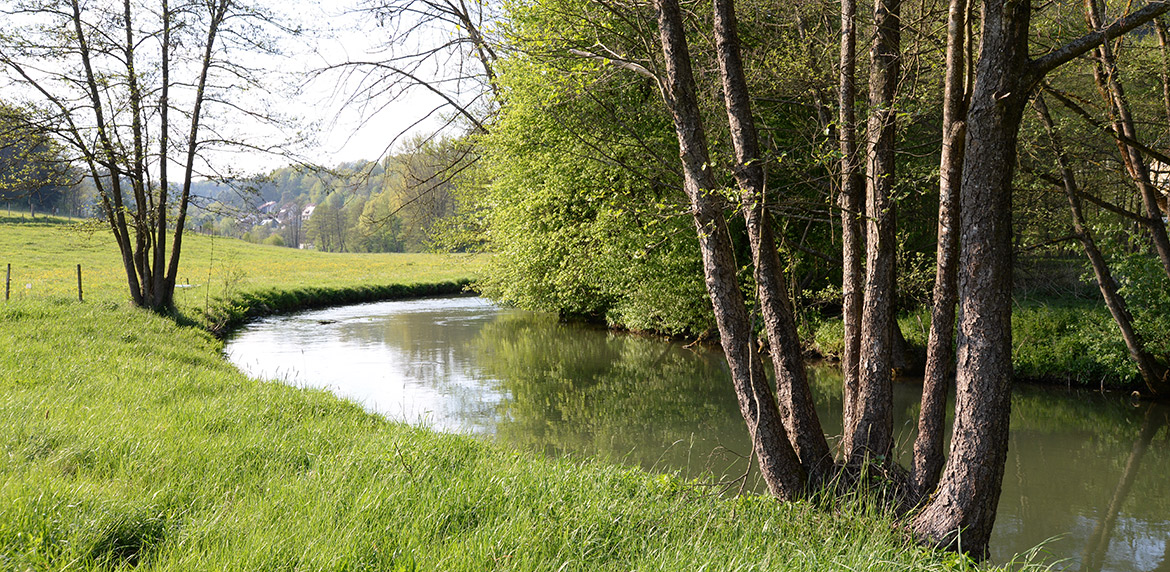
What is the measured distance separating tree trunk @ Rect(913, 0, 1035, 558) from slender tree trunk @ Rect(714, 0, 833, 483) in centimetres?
117

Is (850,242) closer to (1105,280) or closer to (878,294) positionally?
(878,294)

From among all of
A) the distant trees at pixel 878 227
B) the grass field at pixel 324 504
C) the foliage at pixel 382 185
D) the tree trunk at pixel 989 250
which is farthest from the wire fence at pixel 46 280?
the tree trunk at pixel 989 250

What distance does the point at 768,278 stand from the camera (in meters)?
5.29

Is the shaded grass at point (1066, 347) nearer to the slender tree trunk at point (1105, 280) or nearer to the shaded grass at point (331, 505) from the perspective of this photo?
the slender tree trunk at point (1105, 280)

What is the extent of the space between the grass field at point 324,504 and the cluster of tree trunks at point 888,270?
0.47 meters

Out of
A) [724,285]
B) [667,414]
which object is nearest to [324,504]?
[724,285]

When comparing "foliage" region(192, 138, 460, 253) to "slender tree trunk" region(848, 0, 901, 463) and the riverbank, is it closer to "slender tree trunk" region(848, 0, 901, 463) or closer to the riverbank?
"slender tree trunk" region(848, 0, 901, 463)

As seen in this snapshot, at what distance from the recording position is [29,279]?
25562 millimetres

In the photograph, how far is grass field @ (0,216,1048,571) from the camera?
3049mm

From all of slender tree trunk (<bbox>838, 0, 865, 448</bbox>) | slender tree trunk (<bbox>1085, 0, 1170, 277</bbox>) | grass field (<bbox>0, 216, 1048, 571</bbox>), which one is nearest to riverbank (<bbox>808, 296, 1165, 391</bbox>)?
slender tree trunk (<bbox>1085, 0, 1170, 277</bbox>)

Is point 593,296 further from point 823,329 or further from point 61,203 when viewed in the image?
point 61,203

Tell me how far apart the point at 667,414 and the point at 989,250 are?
6423mm

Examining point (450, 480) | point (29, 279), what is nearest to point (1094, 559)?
point (450, 480)

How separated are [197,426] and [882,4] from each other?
6.06 m
